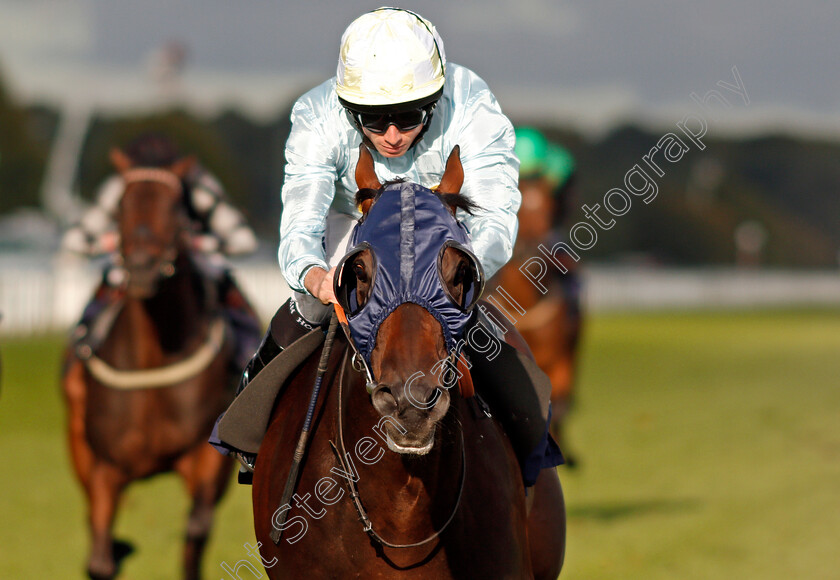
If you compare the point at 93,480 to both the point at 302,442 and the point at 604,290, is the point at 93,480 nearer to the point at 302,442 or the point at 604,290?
the point at 302,442

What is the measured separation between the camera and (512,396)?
3625 mm

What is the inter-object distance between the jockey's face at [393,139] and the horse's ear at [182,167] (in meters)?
3.58

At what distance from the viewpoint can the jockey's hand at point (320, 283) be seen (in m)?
2.99

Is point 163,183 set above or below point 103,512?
above

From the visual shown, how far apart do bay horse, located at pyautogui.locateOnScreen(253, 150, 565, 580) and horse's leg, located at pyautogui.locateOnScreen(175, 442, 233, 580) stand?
2.63m

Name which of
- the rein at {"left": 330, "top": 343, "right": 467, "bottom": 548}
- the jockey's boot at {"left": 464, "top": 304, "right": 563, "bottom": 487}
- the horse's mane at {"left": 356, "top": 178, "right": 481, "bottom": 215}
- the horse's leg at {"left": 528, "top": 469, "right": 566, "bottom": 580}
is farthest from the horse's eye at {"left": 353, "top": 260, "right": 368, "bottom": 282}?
the horse's leg at {"left": 528, "top": 469, "right": 566, "bottom": 580}

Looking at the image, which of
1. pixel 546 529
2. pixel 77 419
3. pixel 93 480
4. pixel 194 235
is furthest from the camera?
pixel 194 235

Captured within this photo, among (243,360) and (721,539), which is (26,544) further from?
(721,539)

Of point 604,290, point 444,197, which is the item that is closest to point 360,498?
point 444,197

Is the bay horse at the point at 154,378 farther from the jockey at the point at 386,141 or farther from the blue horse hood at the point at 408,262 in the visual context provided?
the blue horse hood at the point at 408,262

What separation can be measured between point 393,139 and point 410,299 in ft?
2.66

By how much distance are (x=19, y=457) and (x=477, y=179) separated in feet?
27.8

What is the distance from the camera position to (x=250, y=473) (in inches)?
165

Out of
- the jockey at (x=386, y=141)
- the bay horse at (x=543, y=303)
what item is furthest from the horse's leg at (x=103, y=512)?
the bay horse at (x=543, y=303)
